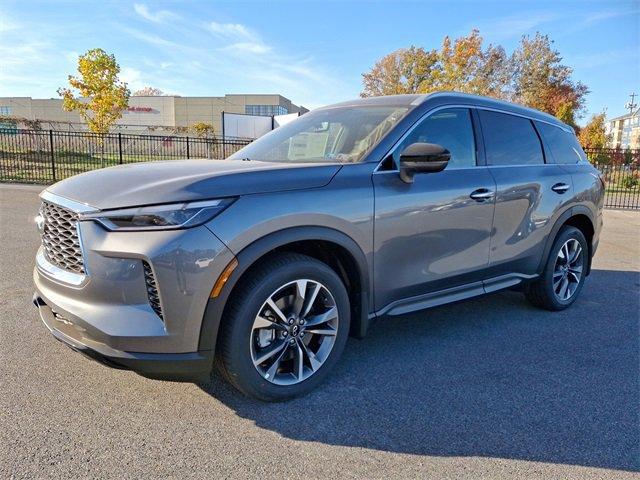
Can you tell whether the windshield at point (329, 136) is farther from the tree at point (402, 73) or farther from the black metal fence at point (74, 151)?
the tree at point (402, 73)

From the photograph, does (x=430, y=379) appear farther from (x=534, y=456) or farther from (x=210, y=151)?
(x=210, y=151)

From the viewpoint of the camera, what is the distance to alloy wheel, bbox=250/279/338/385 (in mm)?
2715

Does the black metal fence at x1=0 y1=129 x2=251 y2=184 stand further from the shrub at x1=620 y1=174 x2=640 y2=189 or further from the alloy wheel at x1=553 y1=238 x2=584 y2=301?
the shrub at x1=620 y1=174 x2=640 y2=189

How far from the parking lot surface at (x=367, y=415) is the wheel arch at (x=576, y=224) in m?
0.84

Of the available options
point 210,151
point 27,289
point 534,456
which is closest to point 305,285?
point 534,456

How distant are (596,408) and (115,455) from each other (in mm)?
2748

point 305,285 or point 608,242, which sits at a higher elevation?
point 305,285

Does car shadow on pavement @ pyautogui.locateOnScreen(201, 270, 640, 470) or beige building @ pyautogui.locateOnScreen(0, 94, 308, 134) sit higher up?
beige building @ pyautogui.locateOnScreen(0, 94, 308, 134)

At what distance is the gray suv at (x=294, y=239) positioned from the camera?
236 cm

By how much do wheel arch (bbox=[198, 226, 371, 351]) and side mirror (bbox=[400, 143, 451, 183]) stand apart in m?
0.63

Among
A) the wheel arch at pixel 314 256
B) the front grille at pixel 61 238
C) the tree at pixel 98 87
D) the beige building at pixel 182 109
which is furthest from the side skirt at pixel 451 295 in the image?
the beige building at pixel 182 109

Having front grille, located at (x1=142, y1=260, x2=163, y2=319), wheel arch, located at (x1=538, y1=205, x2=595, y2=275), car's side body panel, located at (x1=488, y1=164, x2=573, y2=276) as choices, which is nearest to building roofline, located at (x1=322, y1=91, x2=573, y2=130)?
car's side body panel, located at (x1=488, y1=164, x2=573, y2=276)

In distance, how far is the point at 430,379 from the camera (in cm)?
318

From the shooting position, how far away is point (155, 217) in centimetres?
237
